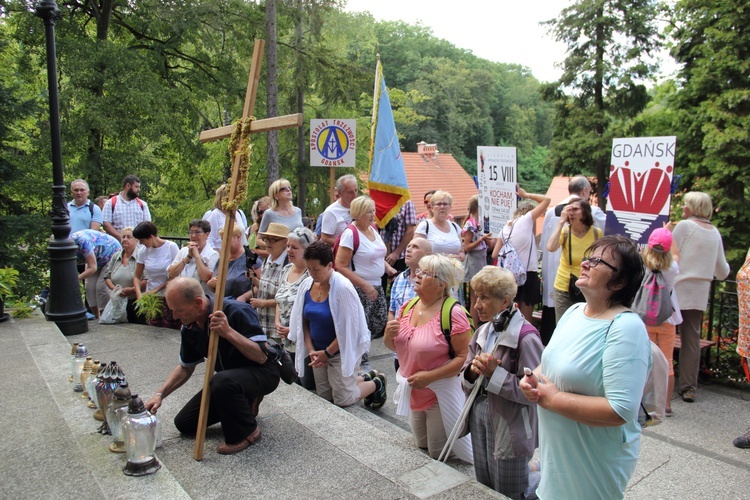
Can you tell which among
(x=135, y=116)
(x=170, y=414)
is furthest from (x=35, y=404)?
(x=135, y=116)

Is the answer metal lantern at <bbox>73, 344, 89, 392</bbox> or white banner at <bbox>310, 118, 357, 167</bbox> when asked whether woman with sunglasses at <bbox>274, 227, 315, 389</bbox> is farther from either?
white banner at <bbox>310, 118, 357, 167</bbox>

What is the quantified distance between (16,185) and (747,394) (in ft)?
31.3

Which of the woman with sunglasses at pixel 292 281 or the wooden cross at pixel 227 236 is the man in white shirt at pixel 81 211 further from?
the wooden cross at pixel 227 236

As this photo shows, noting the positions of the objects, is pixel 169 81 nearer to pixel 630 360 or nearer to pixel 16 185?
pixel 16 185

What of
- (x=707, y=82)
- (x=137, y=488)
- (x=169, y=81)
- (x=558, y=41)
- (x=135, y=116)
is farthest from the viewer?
(x=558, y=41)

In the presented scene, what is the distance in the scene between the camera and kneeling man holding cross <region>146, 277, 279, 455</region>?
3.79 meters

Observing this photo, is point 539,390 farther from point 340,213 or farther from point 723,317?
point 723,317

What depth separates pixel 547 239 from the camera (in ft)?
22.7

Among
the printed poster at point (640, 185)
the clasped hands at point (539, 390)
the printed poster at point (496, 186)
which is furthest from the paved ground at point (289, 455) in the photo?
the printed poster at point (496, 186)

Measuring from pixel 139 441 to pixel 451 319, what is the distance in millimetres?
2121

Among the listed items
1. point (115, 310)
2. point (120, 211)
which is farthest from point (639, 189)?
point (120, 211)

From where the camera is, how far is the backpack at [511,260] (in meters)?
6.71

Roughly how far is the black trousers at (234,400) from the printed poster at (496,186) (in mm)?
3853

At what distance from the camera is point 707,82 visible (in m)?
18.8
